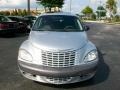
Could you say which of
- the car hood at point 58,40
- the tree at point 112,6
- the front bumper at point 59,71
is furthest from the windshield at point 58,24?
the tree at point 112,6

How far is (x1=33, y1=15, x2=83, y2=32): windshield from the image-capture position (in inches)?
295

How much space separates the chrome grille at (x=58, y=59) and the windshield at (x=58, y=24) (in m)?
1.63

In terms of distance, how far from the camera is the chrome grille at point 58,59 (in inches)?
230

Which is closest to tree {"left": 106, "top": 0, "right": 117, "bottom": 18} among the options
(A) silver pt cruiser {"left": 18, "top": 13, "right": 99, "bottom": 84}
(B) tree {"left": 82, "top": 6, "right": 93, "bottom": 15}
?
(B) tree {"left": 82, "top": 6, "right": 93, "bottom": 15}

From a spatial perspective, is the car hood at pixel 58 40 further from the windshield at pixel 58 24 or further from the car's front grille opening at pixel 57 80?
the car's front grille opening at pixel 57 80

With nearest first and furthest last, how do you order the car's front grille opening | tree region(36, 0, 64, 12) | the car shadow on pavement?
the car's front grille opening → the car shadow on pavement → tree region(36, 0, 64, 12)

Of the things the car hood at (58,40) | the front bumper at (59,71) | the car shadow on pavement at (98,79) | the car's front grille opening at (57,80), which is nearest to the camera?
the front bumper at (59,71)

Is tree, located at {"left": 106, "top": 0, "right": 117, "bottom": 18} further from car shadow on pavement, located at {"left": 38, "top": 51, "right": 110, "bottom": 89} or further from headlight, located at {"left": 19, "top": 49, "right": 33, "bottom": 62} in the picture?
headlight, located at {"left": 19, "top": 49, "right": 33, "bottom": 62}

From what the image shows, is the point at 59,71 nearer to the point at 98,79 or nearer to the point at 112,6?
the point at 98,79

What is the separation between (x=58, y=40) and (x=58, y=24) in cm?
146

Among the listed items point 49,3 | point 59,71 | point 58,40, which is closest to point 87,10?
point 49,3

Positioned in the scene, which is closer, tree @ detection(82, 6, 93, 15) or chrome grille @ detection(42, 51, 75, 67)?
chrome grille @ detection(42, 51, 75, 67)

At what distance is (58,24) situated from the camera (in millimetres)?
7672

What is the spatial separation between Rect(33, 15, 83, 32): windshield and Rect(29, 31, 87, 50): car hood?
40 cm
